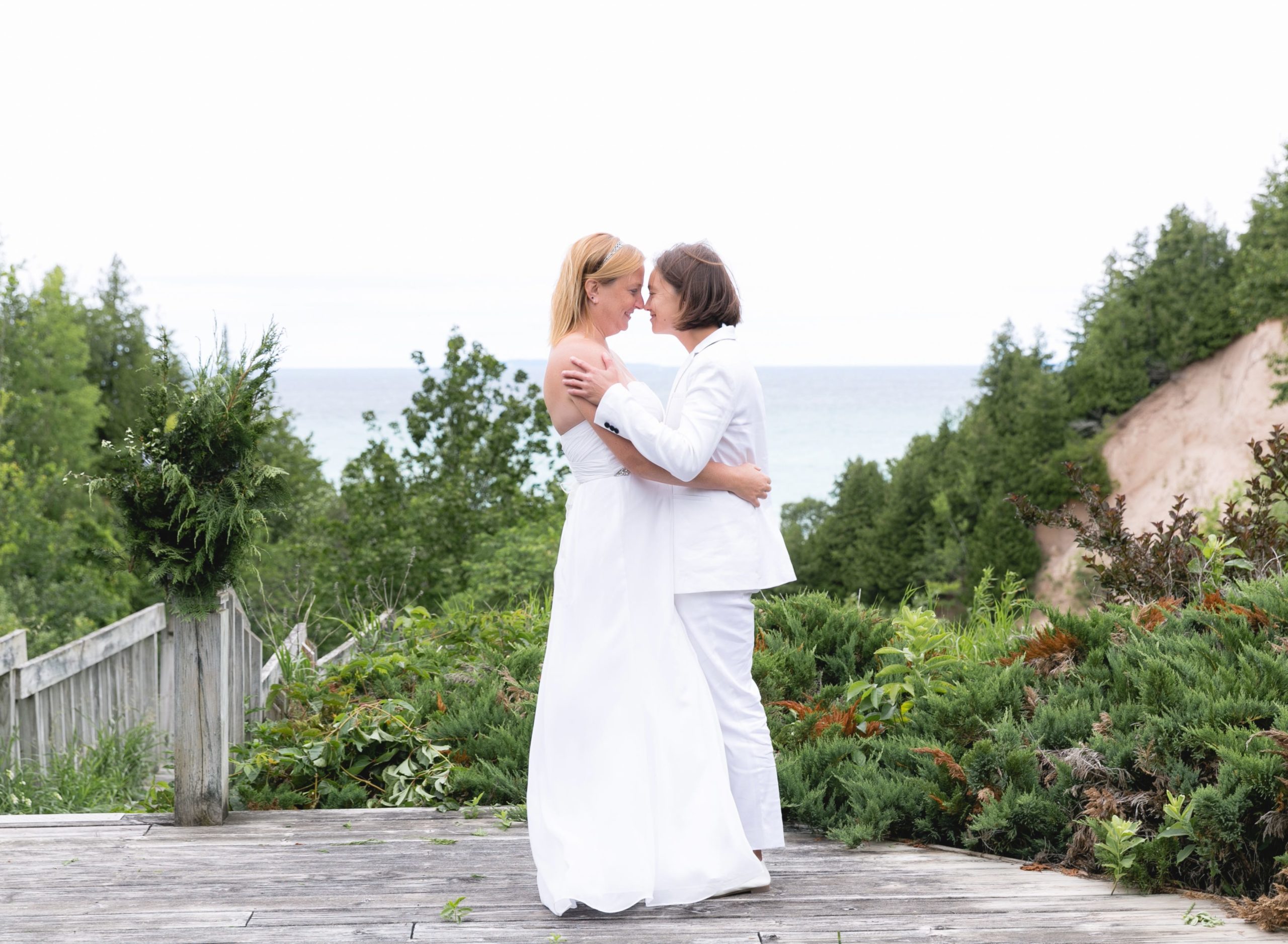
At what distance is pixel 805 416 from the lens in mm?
134000

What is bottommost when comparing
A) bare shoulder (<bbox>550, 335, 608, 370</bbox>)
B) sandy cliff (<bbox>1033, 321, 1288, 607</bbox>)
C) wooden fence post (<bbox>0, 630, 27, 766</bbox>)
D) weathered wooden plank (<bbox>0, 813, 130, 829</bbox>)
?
weathered wooden plank (<bbox>0, 813, 130, 829</bbox>)

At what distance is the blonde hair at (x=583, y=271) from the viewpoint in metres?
3.46

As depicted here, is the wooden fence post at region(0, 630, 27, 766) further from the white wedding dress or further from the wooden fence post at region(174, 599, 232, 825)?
the white wedding dress

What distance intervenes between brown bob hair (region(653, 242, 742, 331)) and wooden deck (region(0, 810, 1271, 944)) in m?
1.83

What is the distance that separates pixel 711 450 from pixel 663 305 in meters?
0.51

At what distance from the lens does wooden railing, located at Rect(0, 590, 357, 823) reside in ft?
13.7

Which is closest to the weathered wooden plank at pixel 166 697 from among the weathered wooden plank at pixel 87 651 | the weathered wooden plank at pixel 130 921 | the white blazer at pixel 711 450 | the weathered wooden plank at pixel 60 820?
the weathered wooden plank at pixel 87 651

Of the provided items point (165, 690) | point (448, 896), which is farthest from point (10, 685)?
point (448, 896)

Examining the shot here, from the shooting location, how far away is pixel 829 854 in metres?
3.88

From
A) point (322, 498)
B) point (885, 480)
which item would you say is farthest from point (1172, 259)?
point (322, 498)

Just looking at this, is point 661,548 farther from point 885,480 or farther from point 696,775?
point 885,480

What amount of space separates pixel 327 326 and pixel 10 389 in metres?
120

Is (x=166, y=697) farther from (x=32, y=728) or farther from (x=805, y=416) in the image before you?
(x=805, y=416)

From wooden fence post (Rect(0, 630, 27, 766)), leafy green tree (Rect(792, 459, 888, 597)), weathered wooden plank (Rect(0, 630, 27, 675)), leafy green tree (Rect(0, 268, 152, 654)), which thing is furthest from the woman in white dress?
leafy green tree (Rect(792, 459, 888, 597))
